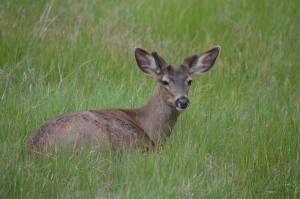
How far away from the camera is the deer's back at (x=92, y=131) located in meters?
6.51

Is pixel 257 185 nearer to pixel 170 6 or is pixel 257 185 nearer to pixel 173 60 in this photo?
pixel 173 60

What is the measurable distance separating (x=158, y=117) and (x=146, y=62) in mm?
588

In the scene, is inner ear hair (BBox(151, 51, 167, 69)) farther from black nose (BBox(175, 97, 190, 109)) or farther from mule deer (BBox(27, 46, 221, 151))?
black nose (BBox(175, 97, 190, 109))

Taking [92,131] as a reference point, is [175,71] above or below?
above

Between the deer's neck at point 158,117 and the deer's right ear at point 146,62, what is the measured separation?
0.18 meters

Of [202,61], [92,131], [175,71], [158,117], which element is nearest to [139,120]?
[158,117]

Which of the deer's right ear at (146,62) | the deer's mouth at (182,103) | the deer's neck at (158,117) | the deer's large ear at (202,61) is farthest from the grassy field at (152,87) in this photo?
the deer's right ear at (146,62)

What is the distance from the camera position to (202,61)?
8.17 m

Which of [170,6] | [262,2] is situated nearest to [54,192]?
[170,6]

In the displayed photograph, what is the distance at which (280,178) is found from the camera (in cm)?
660

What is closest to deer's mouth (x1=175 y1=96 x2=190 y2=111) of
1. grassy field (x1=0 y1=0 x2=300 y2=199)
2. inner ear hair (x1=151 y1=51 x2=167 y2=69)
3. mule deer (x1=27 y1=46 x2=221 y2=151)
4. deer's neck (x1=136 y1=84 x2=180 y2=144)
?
mule deer (x1=27 y1=46 x2=221 y2=151)

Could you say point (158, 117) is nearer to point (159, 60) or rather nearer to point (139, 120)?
point (139, 120)

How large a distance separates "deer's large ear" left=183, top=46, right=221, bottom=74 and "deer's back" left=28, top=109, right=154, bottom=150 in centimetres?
89

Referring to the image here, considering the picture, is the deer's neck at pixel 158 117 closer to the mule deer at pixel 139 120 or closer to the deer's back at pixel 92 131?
the mule deer at pixel 139 120
